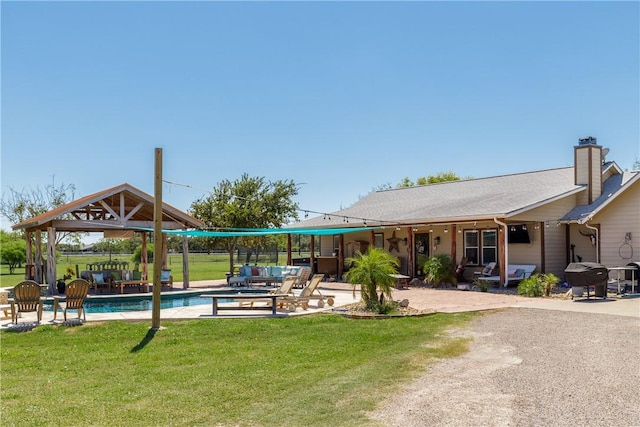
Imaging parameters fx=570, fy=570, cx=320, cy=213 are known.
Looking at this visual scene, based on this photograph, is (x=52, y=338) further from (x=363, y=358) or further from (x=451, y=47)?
(x=451, y=47)

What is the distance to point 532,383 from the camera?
20.5ft

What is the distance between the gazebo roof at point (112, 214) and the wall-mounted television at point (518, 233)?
10.7 meters

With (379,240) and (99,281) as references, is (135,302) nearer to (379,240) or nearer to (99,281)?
(99,281)

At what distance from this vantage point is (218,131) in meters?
21.1

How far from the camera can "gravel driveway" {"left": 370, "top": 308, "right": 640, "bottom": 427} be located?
5133 millimetres

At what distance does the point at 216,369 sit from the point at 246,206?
1794cm

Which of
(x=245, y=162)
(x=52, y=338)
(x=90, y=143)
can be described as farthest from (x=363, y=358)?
(x=245, y=162)

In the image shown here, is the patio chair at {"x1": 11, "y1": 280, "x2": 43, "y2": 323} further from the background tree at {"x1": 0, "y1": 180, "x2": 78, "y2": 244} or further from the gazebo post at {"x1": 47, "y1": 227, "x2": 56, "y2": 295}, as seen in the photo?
the background tree at {"x1": 0, "y1": 180, "x2": 78, "y2": 244}

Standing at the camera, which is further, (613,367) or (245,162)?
(245,162)

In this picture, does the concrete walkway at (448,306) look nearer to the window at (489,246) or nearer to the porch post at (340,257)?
the window at (489,246)

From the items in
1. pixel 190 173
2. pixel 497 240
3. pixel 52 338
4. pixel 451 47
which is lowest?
pixel 52 338

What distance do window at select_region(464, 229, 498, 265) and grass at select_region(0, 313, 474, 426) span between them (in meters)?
9.28

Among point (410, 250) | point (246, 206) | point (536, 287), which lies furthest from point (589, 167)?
point (246, 206)

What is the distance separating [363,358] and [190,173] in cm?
2094
